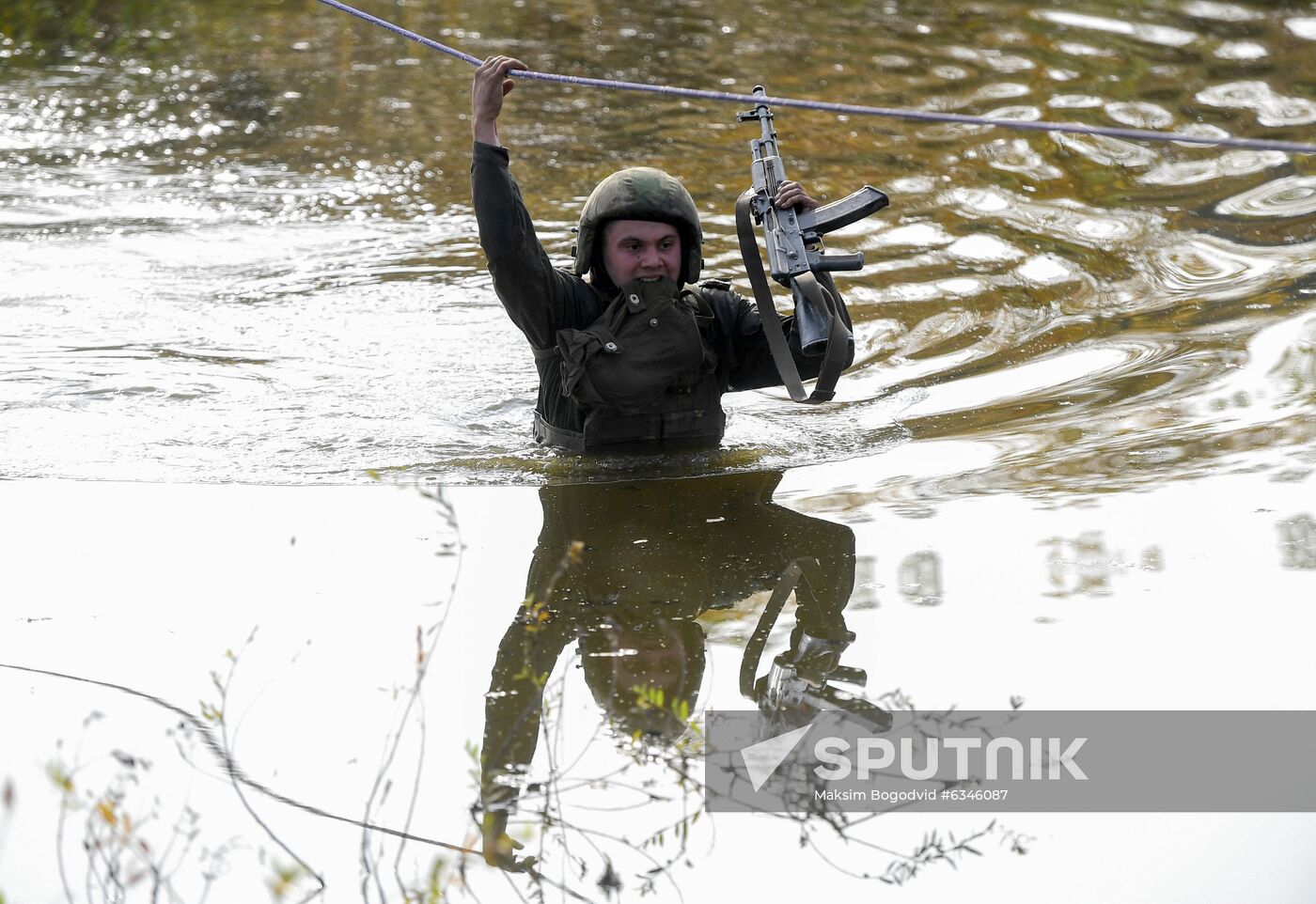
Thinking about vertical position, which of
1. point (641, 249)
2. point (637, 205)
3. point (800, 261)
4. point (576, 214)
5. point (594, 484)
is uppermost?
point (576, 214)

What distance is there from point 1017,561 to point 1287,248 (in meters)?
4.79

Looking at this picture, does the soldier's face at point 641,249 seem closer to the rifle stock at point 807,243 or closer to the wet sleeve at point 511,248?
the wet sleeve at point 511,248

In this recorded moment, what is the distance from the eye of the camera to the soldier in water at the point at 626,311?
488cm

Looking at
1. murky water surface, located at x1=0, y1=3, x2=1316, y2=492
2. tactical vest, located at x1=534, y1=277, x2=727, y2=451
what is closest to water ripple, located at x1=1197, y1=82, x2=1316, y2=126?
murky water surface, located at x1=0, y1=3, x2=1316, y2=492

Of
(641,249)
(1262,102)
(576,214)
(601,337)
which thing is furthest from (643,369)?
(1262,102)

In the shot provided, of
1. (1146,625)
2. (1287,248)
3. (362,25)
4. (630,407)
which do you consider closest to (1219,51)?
(1287,248)

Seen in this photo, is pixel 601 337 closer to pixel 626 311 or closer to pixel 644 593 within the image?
pixel 626 311

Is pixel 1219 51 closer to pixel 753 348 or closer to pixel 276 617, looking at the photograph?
pixel 753 348

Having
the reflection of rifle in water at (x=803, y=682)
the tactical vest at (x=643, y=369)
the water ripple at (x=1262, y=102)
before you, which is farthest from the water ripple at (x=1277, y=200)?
the reflection of rifle in water at (x=803, y=682)

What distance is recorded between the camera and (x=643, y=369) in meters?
5.13

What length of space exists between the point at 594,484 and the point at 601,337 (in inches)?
21.2

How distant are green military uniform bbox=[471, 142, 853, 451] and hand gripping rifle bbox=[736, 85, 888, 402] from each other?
160mm

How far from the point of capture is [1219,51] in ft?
40.2

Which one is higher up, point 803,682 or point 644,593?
point 644,593
